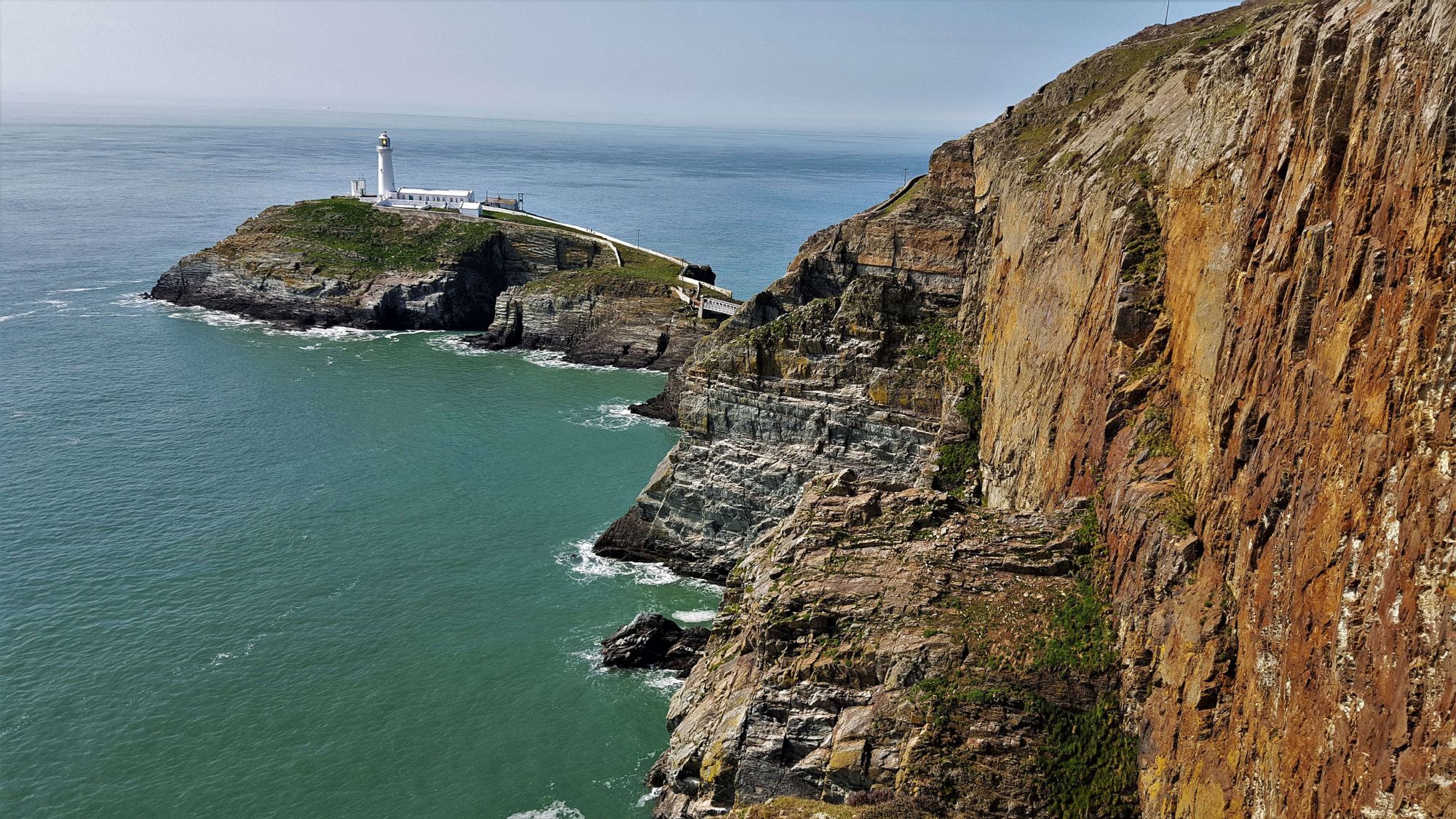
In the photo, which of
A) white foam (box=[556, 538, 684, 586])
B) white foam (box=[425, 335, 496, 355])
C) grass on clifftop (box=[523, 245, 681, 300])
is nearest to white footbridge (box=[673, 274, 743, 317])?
grass on clifftop (box=[523, 245, 681, 300])

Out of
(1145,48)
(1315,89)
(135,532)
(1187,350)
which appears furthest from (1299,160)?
(135,532)

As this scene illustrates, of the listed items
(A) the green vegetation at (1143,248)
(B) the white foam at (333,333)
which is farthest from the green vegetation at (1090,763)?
(B) the white foam at (333,333)

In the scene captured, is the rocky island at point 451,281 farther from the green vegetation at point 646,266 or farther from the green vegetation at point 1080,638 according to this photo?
the green vegetation at point 1080,638

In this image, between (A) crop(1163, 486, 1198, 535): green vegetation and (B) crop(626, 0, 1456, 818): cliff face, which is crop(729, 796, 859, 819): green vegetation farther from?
(A) crop(1163, 486, 1198, 535): green vegetation

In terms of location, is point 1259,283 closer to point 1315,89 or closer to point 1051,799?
point 1315,89

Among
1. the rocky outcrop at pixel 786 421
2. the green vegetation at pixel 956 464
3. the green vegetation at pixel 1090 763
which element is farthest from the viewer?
the rocky outcrop at pixel 786 421

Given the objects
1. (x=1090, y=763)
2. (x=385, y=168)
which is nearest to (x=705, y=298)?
(x=385, y=168)
